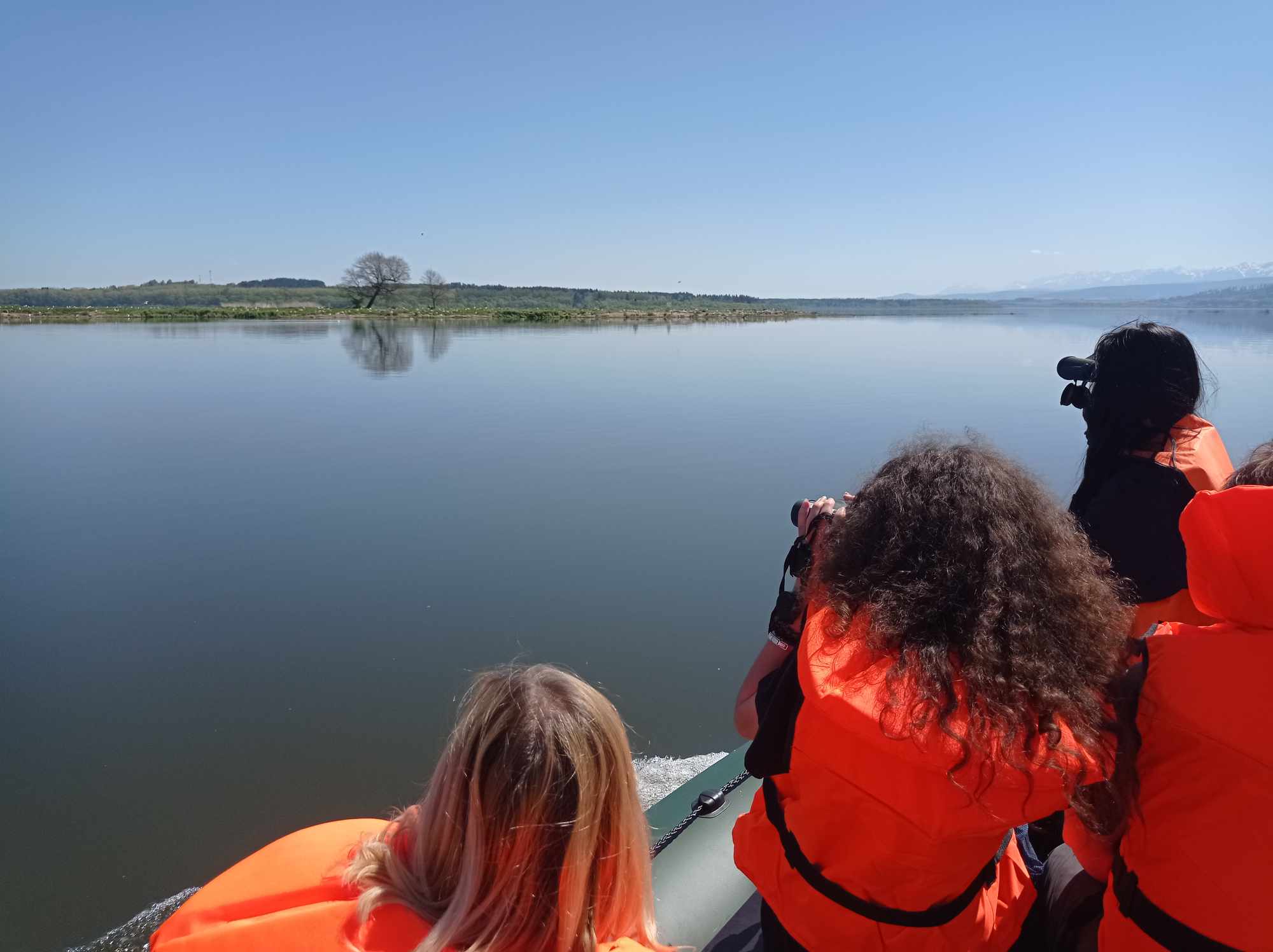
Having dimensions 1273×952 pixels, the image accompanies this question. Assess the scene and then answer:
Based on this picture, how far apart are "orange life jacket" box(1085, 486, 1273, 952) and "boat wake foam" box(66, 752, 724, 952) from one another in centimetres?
132

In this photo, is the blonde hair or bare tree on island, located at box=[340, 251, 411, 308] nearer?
the blonde hair

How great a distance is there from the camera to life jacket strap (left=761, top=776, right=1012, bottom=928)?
1088 mm

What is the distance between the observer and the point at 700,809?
2.23 m

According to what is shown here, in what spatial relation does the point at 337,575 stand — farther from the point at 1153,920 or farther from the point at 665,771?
the point at 1153,920

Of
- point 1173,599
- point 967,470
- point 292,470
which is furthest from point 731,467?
point 967,470

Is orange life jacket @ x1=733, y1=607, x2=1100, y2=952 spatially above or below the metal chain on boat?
above

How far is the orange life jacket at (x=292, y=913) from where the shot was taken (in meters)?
0.86

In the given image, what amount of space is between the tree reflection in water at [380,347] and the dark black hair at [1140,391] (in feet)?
54.0

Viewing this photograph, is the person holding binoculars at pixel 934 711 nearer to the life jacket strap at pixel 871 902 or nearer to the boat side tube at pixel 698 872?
the life jacket strap at pixel 871 902

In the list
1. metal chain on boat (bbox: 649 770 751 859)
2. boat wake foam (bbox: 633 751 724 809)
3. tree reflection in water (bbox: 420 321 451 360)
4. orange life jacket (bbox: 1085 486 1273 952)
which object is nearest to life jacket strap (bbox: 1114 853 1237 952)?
orange life jacket (bbox: 1085 486 1273 952)

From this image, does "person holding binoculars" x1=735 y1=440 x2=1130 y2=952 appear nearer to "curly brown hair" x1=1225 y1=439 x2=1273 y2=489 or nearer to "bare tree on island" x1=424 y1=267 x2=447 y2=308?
"curly brown hair" x1=1225 y1=439 x2=1273 y2=489

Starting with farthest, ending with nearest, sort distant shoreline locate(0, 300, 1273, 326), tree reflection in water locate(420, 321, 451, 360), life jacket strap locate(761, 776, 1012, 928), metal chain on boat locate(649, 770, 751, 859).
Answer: distant shoreline locate(0, 300, 1273, 326) → tree reflection in water locate(420, 321, 451, 360) → metal chain on boat locate(649, 770, 751, 859) → life jacket strap locate(761, 776, 1012, 928)

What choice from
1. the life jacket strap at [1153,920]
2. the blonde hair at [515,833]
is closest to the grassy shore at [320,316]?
the blonde hair at [515,833]

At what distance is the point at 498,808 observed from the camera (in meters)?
0.94
